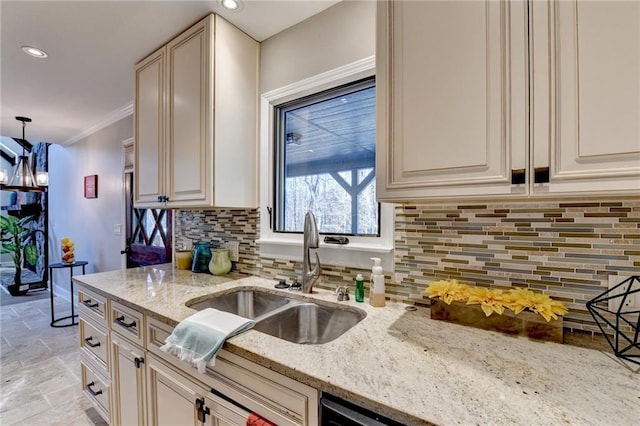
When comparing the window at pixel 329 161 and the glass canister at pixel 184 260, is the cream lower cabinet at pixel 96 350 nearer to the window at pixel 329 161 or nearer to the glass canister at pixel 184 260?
the glass canister at pixel 184 260

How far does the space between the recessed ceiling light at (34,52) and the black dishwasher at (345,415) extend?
106 inches

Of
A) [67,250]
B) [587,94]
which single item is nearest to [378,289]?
[587,94]

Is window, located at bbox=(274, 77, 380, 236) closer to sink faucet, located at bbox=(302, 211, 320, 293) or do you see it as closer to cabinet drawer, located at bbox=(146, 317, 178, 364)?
sink faucet, located at bbox=(302, 211, 320, 293)

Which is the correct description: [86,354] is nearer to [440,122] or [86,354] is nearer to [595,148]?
[440,122]

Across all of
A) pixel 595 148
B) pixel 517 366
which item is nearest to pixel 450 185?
pixel 595 148

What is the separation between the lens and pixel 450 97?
88 cm

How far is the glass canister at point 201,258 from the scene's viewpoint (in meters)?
1.92

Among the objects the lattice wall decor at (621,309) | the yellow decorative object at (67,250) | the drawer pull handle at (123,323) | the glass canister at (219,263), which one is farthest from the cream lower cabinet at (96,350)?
the yellow decorative object at (67,250)

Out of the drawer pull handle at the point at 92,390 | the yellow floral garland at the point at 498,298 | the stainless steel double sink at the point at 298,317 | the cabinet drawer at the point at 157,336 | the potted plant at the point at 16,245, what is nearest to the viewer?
the yellow floral garland at the point at 498,298

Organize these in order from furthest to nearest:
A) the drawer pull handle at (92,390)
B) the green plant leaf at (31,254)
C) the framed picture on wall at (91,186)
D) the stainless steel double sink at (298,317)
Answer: the green plant leaf at (31,254) → the framed picture on wall at (91,186) → the drawer pull handle at (92,390) → the stainless steel double sink at (298,317)

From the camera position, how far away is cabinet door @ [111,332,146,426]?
1.31m

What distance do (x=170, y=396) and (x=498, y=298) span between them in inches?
51.8

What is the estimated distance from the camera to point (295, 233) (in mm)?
1685

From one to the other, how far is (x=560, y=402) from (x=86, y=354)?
7.54ft
